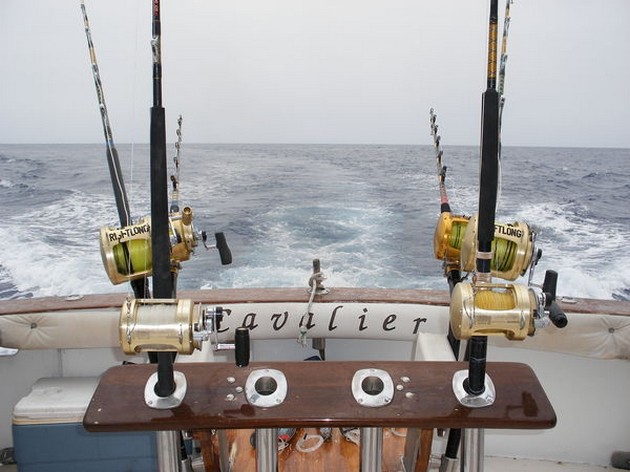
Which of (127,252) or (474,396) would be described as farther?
(127,252)

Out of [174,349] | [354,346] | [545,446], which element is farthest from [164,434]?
[545,446]

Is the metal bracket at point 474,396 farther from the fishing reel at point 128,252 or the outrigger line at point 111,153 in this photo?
the outrigger line at point 111,153

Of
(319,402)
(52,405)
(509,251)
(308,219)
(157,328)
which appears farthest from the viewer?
(308,219)

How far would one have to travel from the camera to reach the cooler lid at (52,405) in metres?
1.70

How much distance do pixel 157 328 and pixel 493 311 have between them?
0.58 m

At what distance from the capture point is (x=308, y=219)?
536cm

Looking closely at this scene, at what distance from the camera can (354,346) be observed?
2.20 metres

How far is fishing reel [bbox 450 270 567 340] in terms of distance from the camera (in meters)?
0.95

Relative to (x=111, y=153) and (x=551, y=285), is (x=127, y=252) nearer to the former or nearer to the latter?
(x=111, y=153)

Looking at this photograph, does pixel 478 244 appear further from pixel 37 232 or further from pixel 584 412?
pixel 37 232

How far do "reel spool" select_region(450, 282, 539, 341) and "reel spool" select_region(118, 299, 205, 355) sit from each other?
1.54 ft

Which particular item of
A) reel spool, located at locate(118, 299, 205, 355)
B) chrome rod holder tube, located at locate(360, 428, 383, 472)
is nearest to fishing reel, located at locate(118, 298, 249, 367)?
reel spool, located at locate(118, 299, 205, 355)

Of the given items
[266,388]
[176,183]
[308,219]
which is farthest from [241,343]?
[308,219]

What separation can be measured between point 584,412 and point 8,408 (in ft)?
7.09
